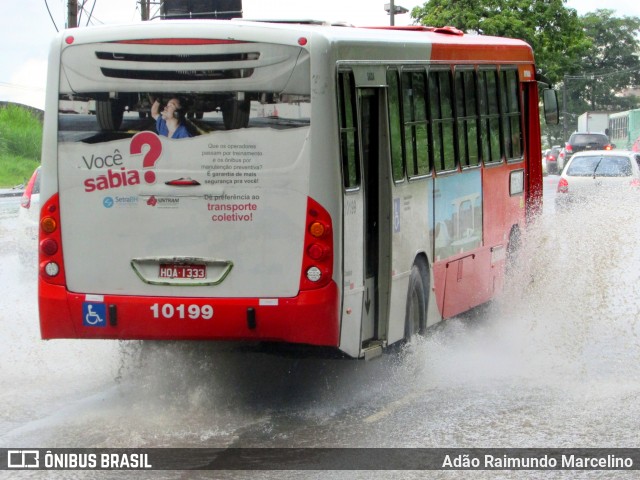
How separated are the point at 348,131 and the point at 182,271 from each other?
4.73ft

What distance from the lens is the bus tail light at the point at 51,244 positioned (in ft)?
28.9

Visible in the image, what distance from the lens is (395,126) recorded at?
9953mm

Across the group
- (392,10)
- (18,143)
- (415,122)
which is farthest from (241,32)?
(18,143)

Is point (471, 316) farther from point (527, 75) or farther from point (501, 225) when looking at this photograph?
point (527, 75)

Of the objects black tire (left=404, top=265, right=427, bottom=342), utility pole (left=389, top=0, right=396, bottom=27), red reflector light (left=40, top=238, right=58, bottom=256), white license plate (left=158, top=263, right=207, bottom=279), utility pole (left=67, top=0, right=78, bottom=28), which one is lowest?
black tire (left=404, top=265, right=427, bottom=342)

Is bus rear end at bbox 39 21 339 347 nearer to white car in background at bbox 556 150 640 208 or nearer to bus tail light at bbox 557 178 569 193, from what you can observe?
white car in background at bbox 556 150 640 208

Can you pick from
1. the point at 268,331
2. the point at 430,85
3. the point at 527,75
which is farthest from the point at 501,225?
the point at 268,331

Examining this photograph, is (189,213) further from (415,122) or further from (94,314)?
(415,122)

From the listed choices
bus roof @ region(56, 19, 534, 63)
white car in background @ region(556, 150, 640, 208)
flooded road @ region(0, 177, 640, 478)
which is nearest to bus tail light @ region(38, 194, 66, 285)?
flooded road @ region(0, 177, 640, 478)

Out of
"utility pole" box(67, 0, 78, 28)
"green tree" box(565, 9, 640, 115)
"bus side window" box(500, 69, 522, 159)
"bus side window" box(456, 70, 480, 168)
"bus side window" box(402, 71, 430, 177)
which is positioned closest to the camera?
"bus side window" box(402, 71, 430, 177)

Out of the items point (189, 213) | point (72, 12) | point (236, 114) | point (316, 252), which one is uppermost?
point (72, 12)

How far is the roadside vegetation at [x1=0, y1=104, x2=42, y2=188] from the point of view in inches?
2167

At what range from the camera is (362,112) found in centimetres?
943

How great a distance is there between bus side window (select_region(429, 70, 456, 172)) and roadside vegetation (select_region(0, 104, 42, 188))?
4203cm
